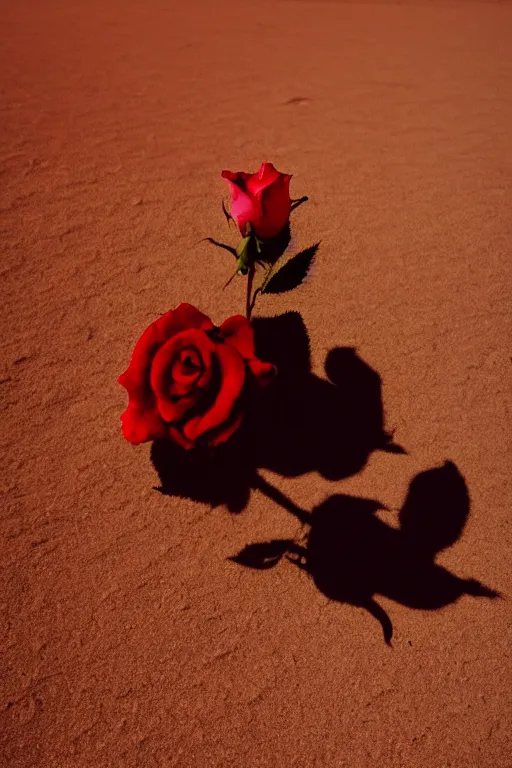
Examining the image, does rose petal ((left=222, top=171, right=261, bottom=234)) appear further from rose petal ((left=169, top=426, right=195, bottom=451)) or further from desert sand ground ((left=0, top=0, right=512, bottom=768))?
desert sand ground ((left=0, top=0, right=512, bottom=768))

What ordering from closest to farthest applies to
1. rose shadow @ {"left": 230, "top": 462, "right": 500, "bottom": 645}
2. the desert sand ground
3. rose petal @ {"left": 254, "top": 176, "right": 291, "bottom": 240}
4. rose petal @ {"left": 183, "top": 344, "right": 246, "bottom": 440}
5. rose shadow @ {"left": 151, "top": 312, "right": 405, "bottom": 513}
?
rose petal @ {"left": 183, "top": 344, "right": 246, "bottom": 440}, rose petal @ {"left": 254, "top": 176, "right": 291, "bottom": 240}, the desert sand ground, rose shadow @ {"left": 230, "top": 462, "right": 500, "bottom": 645}, rose shadow @ {"left": 151, "top": 312, "right": 405, "bottom": 513}

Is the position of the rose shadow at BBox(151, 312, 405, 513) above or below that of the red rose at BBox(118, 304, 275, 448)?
below

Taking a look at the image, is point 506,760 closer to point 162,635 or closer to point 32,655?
point 162,635

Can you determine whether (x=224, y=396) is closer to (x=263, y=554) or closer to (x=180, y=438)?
(x=180, y=438)

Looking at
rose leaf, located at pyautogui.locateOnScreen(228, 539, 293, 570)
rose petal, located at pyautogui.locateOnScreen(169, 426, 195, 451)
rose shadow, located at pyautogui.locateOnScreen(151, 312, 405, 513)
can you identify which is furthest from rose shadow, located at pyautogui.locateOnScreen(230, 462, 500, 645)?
rose petal, located at pyautogui.locateOnScreen(169, 426, 195, 451)

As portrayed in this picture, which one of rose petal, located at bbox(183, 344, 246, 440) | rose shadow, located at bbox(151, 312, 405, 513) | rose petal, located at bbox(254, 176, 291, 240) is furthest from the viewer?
rose shadow, located at bbox(151, 312, 405, 513)

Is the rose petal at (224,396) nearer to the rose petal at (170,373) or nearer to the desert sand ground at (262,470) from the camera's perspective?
the rose petal at (170,373)

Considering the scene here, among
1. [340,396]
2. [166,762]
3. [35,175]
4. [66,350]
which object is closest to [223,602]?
[166,762]
